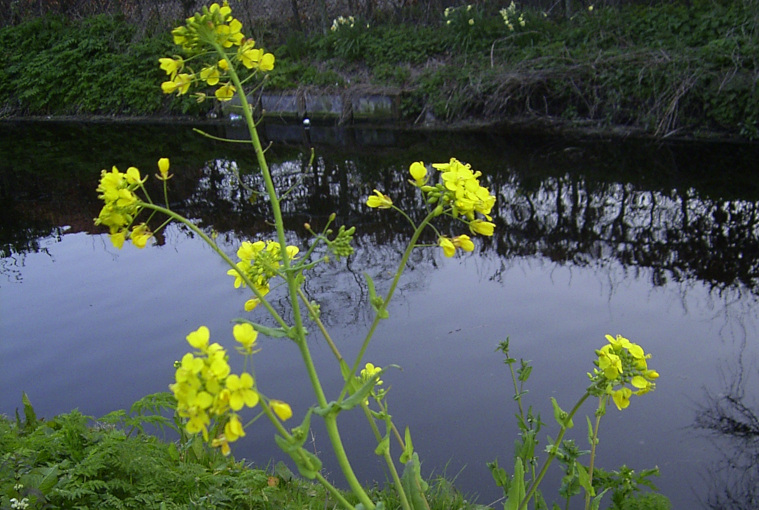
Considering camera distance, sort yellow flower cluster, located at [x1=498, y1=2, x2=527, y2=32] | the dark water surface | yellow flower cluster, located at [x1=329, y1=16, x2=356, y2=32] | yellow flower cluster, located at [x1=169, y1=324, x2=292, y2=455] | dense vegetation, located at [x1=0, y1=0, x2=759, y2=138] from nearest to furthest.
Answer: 1. yellow flower cluster, located at [x1=169, y1=324, x2=292, y2=455]
2. the dark water surface
3. dense vegetation, located at [x1=0, y1=0, x2=759, y2=138]
4. yellow flower cluster, located at [x1=498, y1=2, x2=527, y2=32]
5. yellow flower cluster, located at [x1=329, y1=16, x2=356, y2=32]

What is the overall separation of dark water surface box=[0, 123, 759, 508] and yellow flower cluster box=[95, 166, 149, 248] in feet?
0.97

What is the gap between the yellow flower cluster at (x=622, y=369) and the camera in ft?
5.10

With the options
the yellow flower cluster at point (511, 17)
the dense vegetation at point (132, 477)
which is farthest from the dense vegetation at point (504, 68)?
the dense vegetation at point (132, 477)

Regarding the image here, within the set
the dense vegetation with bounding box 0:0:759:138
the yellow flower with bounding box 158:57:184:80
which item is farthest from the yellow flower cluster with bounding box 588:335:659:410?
the dense vegetation with bounding box 0:0:759:138

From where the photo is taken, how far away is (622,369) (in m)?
1.57

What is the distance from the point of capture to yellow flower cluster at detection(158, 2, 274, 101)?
51.2 inches

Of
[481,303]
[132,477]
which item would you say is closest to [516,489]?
[132,477]

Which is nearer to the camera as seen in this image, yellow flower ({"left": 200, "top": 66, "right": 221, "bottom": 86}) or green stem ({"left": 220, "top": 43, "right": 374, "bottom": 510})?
green stem ({"left": 220, "top": 43, "right": 374, "bottom": 510})

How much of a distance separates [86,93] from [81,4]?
3.61 meters

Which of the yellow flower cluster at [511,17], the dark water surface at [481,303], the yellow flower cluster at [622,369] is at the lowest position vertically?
the dark water surface at [481,303]

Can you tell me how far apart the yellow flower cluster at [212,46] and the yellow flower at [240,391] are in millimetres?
582

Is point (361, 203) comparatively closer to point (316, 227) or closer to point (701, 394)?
point (316, 227)

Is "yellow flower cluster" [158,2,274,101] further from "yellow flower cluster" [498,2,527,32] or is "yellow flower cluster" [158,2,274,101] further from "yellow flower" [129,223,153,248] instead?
"yellow flower cluster" [498,2,527,32]

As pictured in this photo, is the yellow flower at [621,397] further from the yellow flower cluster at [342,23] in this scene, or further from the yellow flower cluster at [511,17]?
the yellow flower cluster at [342,23]
